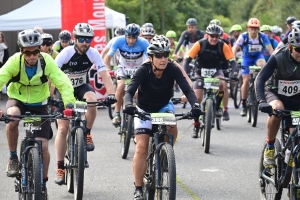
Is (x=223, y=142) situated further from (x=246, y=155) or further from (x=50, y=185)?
(x=50, y=185)

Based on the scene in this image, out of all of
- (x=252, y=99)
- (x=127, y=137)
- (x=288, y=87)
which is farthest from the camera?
(x=252, y=99)

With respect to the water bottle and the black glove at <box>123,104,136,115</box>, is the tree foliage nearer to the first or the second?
the water bottle

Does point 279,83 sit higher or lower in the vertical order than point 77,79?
higher

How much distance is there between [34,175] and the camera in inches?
297

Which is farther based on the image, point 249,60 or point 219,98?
point 249,60

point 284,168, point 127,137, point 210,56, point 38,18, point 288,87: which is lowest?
point 127,137

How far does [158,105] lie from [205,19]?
49790mm

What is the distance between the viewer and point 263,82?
833 centimetres

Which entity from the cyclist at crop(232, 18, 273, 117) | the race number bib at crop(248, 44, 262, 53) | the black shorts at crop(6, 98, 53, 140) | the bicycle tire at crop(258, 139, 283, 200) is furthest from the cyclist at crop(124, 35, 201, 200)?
the race number bib at crop(248, 44, 262, 53)

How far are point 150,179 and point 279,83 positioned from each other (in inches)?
65.5

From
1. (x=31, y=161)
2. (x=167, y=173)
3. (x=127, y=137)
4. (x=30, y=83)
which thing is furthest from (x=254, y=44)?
(x=31, y=161)

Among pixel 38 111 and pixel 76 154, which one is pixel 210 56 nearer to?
pixel 76 154

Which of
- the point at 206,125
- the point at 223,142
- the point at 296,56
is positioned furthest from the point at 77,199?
the point at 223,142

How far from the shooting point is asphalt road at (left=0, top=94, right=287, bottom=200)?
967cm
